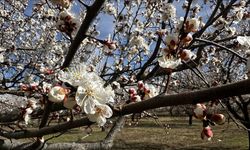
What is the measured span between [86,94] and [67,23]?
58 centimetres

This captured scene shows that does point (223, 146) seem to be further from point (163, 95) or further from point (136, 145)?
point (163, 95)

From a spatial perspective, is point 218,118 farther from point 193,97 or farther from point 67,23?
point 67,23

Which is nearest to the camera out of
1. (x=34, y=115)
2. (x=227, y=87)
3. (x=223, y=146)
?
(x=227, y=87)

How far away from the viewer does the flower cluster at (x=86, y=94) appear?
154 centimetres

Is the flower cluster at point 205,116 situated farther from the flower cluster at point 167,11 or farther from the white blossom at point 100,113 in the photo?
the flower cluster at point 167,11

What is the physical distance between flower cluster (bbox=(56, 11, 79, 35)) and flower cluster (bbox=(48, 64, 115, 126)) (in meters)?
0.30

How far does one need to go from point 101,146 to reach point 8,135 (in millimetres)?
1324

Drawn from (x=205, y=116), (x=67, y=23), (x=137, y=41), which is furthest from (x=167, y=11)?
(x=205, y=116)

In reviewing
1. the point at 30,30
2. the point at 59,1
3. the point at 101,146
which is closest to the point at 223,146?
the point at 30,30

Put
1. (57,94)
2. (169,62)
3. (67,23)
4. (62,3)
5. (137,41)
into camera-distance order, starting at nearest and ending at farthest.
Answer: (57,94), (169,62), (67,23), (62,3), (137,41)

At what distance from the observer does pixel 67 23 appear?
2002mm

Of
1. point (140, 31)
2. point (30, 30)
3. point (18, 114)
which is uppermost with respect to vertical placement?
point (30, 30)

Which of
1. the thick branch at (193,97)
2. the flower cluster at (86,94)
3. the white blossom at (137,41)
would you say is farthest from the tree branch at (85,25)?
the white blossom at (137,41)

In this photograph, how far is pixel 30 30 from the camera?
901 cm
